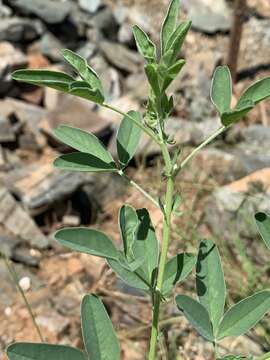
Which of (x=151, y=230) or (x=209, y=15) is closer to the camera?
(x=151, y=230)

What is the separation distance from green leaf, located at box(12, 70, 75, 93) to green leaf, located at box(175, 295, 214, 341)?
35 cm

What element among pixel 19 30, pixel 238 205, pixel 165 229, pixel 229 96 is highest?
pixel 229 96

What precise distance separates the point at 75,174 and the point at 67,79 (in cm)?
248

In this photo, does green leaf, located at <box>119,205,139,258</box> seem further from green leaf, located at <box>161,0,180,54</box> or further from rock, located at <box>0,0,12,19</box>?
rock, located at <box>0,0,12,19</box>

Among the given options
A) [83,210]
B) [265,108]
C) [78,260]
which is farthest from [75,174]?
[265,108]

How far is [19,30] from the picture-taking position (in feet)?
15.2

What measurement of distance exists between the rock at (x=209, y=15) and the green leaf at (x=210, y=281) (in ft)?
13.4

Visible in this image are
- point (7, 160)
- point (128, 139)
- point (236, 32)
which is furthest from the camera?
point (236, 32)

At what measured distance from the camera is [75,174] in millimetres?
3463

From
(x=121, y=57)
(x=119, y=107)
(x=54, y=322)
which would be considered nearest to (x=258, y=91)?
(x=54, y=322)

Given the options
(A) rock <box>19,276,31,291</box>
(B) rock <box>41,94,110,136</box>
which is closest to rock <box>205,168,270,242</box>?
(A) rock <box>19,276,31,291</box>

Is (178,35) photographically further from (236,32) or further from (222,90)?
(236,32)

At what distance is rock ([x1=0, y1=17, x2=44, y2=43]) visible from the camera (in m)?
4.58

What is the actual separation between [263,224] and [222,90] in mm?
231
